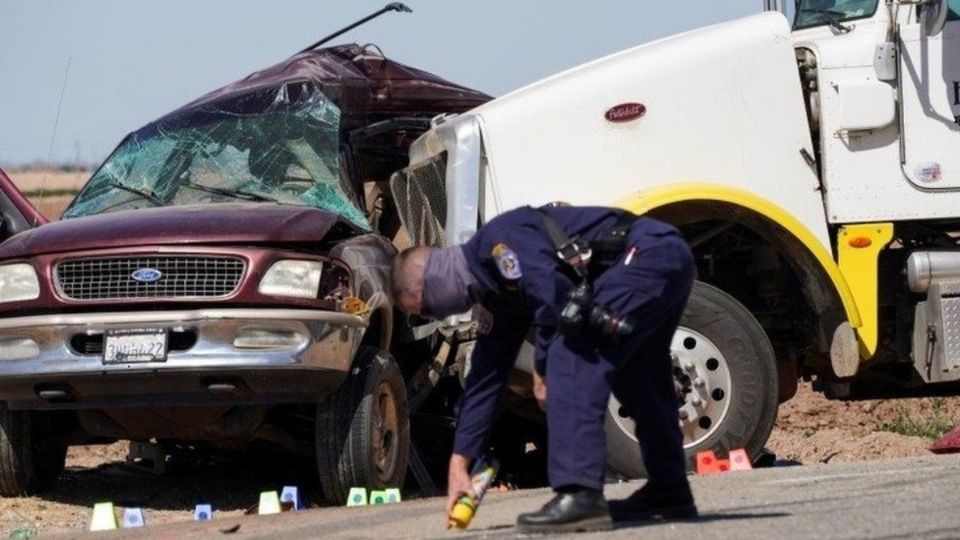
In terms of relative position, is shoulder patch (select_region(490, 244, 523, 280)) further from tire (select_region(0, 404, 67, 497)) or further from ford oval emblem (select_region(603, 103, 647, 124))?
tire (select_region(0, 404, 67, 497))

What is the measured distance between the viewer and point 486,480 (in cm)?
697

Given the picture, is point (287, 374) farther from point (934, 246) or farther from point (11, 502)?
point (934, 246)

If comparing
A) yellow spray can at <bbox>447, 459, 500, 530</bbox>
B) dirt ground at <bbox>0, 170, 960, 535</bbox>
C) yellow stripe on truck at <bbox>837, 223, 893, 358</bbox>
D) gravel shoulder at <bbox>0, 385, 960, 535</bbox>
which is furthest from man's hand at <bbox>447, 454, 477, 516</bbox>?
yellow stripe on truck at <bbox>837, 223, 893, 358</bbox>

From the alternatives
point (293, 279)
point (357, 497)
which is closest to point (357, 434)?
point (357, 497)

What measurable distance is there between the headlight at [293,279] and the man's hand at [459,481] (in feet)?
8.93

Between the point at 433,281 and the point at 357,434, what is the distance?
289 cm

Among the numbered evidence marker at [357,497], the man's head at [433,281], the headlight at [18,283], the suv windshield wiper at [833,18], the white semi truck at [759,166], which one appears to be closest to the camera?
the man's head at [433,281]

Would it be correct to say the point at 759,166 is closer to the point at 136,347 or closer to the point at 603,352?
the point at 136,347

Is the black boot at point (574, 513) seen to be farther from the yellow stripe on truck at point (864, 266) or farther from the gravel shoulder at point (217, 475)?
the yellow stripe on truck at point (864, 266)

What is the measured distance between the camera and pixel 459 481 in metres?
6.91

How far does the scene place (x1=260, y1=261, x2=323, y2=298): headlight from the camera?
949cm

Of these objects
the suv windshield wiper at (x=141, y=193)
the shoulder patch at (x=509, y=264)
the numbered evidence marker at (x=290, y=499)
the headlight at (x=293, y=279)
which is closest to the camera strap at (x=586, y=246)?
the shoulder patch at (x=509, y=264)

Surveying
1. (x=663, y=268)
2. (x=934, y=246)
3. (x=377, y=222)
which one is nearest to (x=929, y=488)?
(x=663, y=268)

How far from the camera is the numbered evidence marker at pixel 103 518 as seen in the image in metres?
9.20
